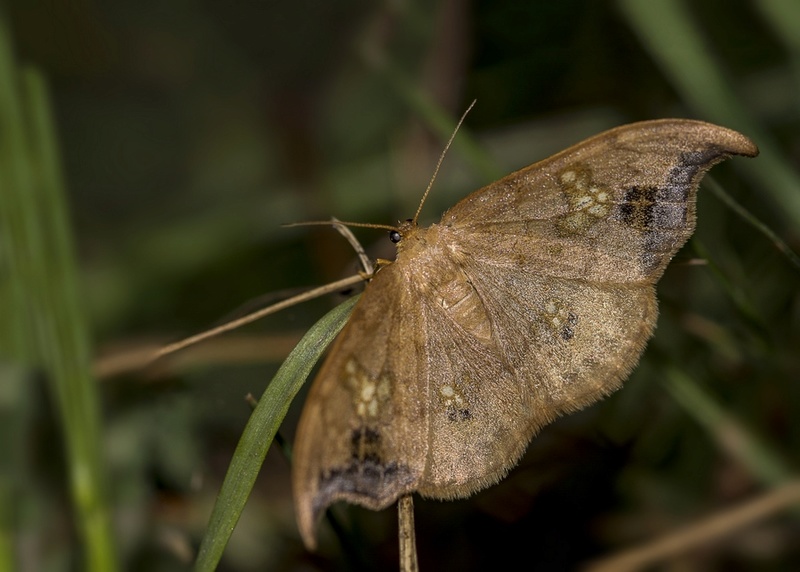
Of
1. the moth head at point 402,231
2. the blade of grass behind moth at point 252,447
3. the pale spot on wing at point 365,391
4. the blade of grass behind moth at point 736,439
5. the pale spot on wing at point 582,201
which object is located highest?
the pale spot on wing at point 582,201

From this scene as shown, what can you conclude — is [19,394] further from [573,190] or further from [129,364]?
[573,190]

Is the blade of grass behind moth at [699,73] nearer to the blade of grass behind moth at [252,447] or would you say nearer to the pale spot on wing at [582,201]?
the pale spot on wing at [582,201]

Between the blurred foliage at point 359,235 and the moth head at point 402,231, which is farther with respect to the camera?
the blurred foliage at point 359,235

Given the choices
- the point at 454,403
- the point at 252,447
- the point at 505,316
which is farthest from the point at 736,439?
the point at 252,447

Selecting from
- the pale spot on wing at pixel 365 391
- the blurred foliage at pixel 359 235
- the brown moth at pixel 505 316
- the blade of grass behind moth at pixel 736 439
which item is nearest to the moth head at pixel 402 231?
the brown moth at pixel 505 316

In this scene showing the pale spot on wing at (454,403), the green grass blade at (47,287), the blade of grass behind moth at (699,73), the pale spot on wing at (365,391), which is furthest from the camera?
the blade of grass behind moth at (699,73)

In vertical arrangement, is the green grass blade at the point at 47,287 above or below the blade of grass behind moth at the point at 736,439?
above

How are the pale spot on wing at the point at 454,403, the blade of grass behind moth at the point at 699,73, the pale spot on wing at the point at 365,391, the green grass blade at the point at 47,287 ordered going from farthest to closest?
the blade of grass behind moth at the point at 699,73, the green grass blade at the point at 47,287, the pale spot on wing at the point at 454,403, the pale spot on wing at the point at 365,391
